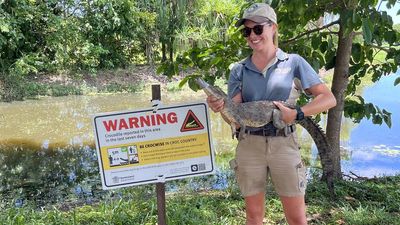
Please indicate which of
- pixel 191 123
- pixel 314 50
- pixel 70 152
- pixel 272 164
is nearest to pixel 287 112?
pixel 272 164

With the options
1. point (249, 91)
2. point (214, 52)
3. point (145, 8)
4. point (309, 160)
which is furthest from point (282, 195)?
point (145, 8)

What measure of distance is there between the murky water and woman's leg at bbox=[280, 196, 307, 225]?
1.33 m

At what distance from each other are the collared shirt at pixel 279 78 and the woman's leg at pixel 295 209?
440 mm

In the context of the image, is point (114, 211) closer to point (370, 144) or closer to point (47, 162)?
point (47, 162)

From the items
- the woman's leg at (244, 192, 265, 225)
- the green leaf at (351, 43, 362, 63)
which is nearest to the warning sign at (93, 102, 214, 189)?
the woman's leg at (244, 192, 265, 225)

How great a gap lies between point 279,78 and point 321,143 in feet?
3.86

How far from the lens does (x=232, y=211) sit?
9.41 feet

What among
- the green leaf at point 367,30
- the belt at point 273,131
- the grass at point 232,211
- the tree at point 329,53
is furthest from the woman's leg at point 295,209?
the tree at point 329,53

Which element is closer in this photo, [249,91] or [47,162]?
[249,91]

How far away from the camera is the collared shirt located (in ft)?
5.85

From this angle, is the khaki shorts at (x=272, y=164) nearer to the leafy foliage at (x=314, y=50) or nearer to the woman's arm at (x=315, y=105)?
the woman's arm at (x=315, y=105)

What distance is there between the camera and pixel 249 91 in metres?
1.87

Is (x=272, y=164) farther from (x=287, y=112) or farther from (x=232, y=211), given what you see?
(x=232, y=211)

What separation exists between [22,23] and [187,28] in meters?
6.13
